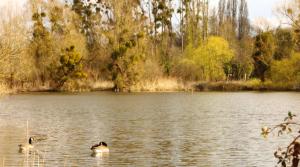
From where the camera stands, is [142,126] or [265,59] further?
[265,59]

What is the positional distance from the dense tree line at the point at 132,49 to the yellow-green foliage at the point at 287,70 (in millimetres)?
107

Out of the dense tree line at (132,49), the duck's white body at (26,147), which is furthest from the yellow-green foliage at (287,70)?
the duck's white body at (26,147)

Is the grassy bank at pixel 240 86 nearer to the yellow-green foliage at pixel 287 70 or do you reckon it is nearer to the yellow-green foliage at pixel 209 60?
the yellow-green foliage at pixel 287 70

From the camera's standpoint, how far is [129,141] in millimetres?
19906

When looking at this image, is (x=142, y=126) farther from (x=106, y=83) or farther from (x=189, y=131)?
(x=106, y=83)

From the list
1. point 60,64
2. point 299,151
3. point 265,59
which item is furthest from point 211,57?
point 299,151

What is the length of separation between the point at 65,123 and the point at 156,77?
30184 millimetres

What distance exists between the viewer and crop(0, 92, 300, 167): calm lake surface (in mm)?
16078

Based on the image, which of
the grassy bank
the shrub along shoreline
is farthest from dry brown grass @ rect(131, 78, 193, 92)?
the grassy bank

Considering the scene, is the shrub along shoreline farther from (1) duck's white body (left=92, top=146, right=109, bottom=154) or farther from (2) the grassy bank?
(1) duck's white body (left=92, top=146, right=109, bottom=154)

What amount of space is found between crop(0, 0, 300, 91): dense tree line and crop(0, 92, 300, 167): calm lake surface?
17.7 metres

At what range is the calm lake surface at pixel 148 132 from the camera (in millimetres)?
16078

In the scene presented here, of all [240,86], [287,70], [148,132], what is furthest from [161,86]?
[148,132]

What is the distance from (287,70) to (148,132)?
117 feet
